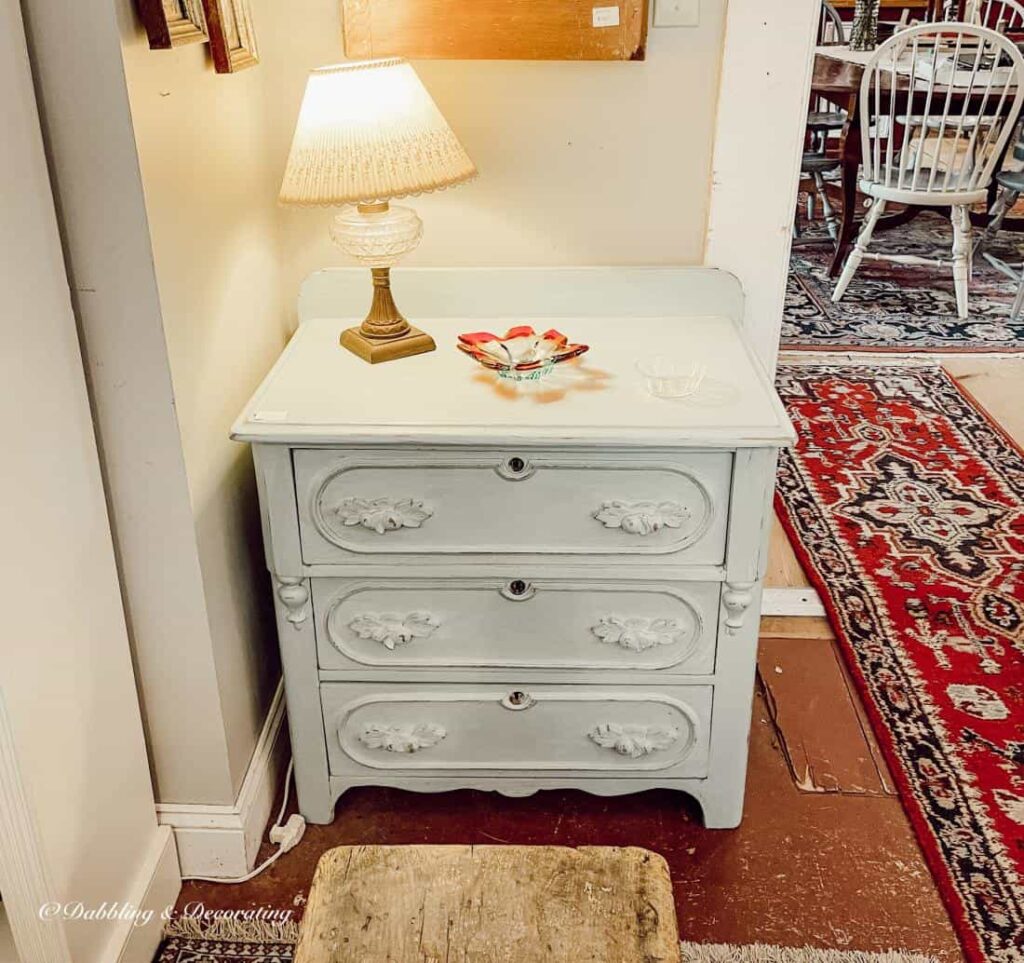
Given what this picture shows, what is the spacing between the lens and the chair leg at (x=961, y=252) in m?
4.13

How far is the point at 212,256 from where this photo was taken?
158 centimetres

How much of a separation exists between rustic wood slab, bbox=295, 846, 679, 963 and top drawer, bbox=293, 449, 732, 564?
0.48 metres

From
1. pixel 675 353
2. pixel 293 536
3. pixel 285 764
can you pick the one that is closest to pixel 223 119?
pixel 293 536

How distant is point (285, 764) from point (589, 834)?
21.8 inches

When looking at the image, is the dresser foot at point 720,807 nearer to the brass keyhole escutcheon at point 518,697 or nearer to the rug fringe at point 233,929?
the brass keyhole escutcheon at point 518,697

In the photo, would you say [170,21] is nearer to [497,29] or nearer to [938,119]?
[497,29]

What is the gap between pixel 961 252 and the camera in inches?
163

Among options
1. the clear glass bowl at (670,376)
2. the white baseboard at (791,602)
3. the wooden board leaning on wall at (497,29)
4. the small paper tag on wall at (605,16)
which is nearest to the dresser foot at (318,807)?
the clear glass bowl at (670,376)

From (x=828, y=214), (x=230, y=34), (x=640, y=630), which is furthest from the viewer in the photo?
(x=828, y=214)

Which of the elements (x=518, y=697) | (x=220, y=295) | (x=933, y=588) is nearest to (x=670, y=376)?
(x=518, y=697)

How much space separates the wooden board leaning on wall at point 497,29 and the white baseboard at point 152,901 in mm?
1291

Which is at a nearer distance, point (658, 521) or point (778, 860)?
point (658, 521)

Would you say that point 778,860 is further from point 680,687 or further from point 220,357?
point 220,357

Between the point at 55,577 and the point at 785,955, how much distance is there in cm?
114
